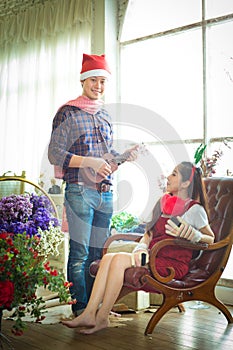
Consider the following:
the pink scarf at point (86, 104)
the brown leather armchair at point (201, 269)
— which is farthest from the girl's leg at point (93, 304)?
the pink scarf at point (86, 104)

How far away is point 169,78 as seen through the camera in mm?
4477

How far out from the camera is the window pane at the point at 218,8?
402 cm

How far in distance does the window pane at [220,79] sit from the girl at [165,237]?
→ 1.12m

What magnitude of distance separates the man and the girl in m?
0.28

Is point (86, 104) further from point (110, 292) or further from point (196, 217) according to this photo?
point (110, 292)

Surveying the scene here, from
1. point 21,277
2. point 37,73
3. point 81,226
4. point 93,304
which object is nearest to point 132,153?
point 81,226

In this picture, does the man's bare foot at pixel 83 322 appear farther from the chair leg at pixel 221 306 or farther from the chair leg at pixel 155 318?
the chair leg at pixel 221 306

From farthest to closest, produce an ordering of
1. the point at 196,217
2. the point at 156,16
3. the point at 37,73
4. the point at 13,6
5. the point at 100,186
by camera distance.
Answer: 1. the point at 13,6
2. the point at 37,73
3. the point at 156,16
4. the point at 100,186
5. the point at 196,217

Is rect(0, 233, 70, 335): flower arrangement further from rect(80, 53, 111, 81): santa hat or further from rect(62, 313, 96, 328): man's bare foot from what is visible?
rect(80, 53, 111, 81): santa hat

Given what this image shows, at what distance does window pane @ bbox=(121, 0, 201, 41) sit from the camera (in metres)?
4.31

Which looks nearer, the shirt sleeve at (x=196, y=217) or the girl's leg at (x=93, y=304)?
the girl's leg at (x=93, y=304)

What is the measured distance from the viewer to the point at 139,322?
3164 millimetres

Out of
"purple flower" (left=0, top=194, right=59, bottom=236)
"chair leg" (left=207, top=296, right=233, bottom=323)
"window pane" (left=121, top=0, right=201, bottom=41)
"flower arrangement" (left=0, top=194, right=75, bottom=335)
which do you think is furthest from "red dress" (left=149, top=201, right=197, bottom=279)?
"window pane" (left=121, top=0, right=201, bottom=41)

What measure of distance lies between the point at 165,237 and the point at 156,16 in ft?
7.62
